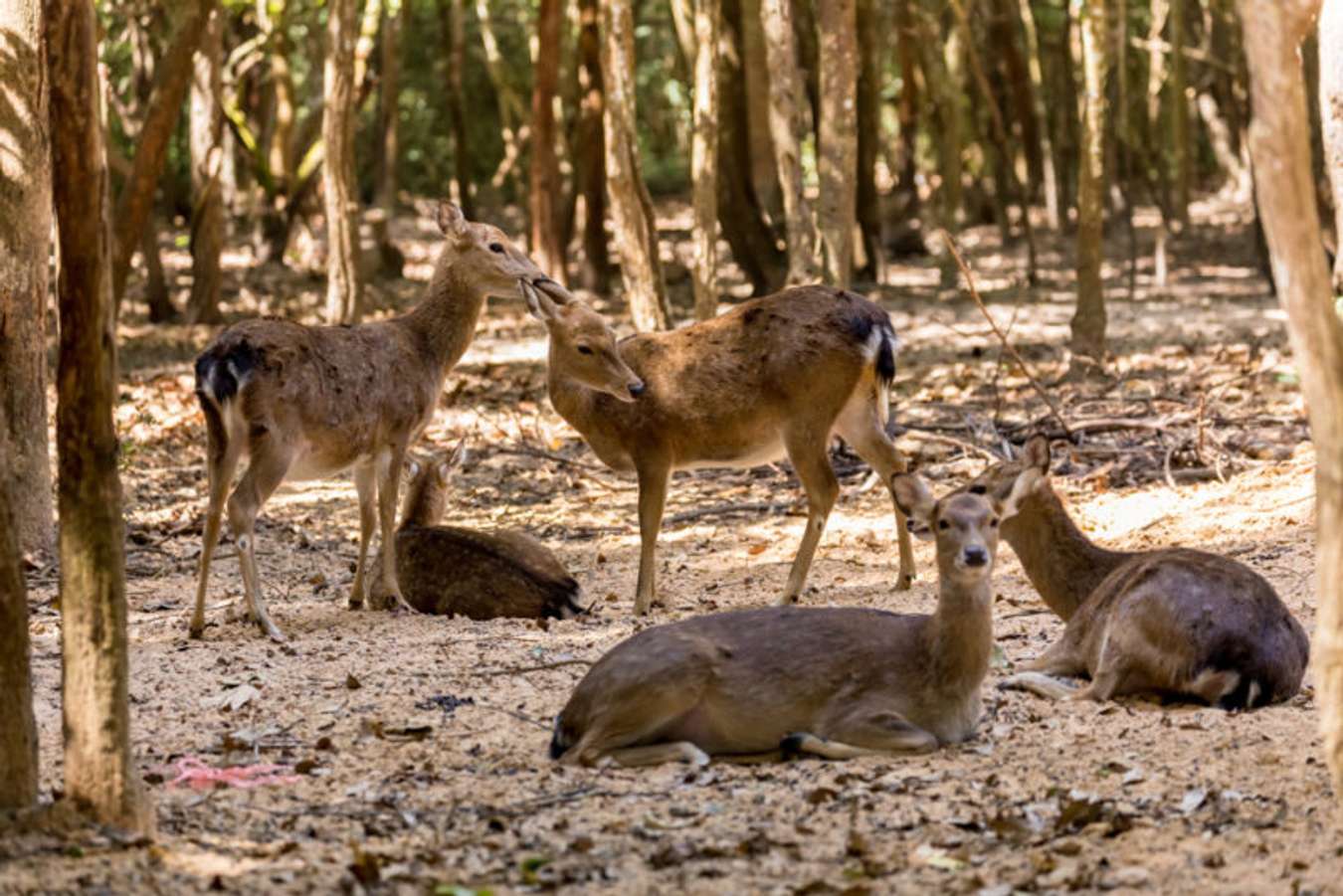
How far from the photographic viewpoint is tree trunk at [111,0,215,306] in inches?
567

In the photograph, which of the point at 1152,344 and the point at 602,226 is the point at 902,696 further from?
the point at 602,226

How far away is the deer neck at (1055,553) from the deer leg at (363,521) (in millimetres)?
3407

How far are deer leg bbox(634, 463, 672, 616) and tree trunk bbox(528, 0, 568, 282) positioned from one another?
33.2 feet

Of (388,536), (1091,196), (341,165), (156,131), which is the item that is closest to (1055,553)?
(388,536)

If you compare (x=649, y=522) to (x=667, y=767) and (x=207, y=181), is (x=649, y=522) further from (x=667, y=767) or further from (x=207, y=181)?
(x=207, y=181)

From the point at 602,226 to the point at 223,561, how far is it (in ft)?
34.6

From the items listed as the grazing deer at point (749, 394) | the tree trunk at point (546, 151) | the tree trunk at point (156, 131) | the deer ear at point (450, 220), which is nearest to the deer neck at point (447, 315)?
the deer ear at point (450, 220)

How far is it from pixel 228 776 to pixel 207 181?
506 inches

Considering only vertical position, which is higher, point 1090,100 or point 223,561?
point 1090,100

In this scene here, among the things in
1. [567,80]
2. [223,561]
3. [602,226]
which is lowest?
[223,561]

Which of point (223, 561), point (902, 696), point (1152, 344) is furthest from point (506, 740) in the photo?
point (1152, 344)

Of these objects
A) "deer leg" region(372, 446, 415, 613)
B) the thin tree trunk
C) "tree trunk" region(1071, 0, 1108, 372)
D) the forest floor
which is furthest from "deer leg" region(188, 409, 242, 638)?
Answer: "tree trunk" region(1071, 0, 1108, 372)

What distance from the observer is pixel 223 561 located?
38.2ft

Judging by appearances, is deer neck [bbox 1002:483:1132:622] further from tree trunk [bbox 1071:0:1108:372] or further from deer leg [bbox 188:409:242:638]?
tree trunk [bbox 1071:0:1108:372]
